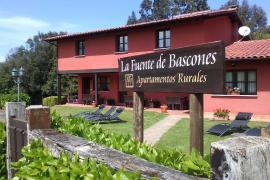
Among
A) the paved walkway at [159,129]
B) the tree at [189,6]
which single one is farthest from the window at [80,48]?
the tree at [189,6]

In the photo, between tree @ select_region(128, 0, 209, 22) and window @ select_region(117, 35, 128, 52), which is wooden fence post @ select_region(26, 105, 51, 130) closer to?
window @ select_region(117, 35, 128, 52)

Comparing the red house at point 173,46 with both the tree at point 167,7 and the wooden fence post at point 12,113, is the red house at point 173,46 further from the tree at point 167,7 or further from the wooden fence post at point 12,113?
the tree at point 167,7

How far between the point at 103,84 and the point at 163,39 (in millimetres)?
7425

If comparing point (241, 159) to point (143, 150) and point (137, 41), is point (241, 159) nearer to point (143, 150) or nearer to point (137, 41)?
point (143, 150)

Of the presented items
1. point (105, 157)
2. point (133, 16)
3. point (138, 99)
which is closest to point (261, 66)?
point (138, 99)

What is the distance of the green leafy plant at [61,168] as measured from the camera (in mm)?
2526

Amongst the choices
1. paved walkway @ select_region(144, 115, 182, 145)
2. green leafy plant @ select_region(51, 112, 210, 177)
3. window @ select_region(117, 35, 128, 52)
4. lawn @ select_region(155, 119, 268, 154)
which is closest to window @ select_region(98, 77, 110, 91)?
window @ select_region(117, 35, 128, 52)

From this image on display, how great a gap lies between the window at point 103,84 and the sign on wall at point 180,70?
23.0 metres

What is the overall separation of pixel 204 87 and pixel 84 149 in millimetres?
1420

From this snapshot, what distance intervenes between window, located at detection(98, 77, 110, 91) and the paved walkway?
964 cm

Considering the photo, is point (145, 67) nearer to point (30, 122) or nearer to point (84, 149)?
point (30, 122)

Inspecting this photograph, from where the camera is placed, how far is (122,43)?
25547 mm

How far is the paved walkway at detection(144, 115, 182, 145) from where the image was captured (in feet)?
41.8

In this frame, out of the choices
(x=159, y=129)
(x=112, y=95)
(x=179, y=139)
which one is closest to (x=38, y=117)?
(x=179, y=139)
